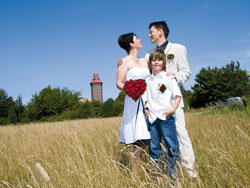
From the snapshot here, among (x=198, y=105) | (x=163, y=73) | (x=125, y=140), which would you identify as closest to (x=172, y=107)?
(x=163, y=73)

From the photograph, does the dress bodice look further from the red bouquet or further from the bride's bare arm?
the red bouquet

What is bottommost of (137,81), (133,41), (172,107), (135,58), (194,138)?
(194,138)

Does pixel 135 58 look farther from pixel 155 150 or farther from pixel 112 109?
pixel 112 109

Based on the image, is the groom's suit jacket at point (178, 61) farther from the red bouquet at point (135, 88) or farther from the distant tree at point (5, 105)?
the distant tree at point (5, 105)

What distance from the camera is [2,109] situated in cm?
2752

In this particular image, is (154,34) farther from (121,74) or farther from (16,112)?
(16,112)

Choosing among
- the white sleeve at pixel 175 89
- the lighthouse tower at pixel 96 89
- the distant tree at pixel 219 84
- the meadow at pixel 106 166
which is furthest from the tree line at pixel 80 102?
the lighthouse tower at pixel 96 89

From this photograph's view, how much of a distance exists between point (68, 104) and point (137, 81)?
30.5 m

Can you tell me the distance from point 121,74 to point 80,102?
1225 inches

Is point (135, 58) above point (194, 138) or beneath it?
above

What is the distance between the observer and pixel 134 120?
8.64ft

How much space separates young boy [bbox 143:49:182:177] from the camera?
244 cm

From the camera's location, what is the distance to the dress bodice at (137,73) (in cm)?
268

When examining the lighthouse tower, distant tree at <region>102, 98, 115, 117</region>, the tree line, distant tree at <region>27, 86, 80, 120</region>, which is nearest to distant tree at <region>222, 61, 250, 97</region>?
the tree line
